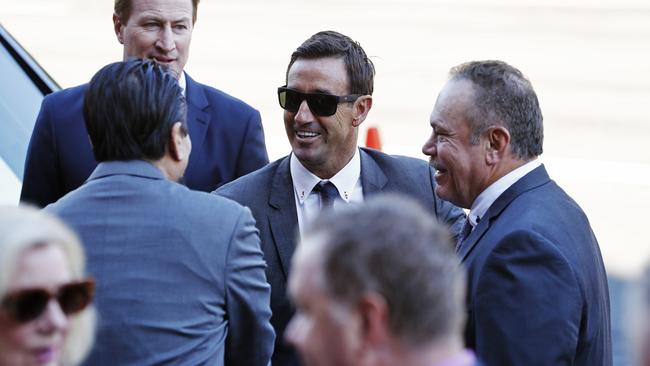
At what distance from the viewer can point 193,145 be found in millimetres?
4695

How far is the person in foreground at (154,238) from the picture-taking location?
3.36 m

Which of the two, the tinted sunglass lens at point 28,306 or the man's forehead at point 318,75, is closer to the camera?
the tinted sunglass lens at point 28,306

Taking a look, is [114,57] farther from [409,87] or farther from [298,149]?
[298,149]

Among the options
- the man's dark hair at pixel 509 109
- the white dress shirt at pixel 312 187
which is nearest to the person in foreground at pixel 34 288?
the man's dark hair at pixel 509 109

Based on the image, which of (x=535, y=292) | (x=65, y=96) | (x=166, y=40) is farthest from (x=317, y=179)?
(x=535, y=292)

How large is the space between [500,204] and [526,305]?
48 centimetres

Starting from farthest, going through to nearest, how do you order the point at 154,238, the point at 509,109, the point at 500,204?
1. the point at 509,109
2. the point at 500,204
3. the point at 154,238

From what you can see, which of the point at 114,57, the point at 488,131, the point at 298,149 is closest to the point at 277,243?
the point at 298,149

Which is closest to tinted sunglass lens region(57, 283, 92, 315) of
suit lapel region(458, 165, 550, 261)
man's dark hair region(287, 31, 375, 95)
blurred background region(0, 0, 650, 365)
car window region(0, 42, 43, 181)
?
suit lapel region(458, 165, 550, 261)

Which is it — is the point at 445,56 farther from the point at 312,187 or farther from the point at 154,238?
the point at 154,238

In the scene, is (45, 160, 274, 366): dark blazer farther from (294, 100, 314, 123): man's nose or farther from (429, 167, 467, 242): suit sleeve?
(429, 167, 467, 242): suit sleeve

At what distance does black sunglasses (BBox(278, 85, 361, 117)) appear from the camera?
4.69 meters

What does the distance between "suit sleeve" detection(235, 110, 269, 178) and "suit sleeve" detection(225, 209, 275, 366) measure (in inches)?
48.4

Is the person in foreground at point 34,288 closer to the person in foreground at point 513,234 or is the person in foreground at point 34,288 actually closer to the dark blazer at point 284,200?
the person in foreground at point 513,234
